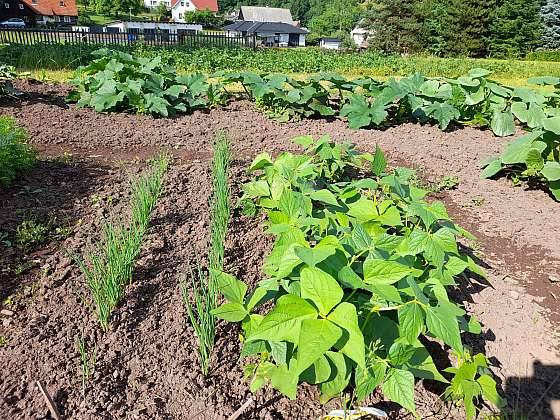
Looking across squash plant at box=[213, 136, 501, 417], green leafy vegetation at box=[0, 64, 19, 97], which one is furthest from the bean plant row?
squash plant at box=[213, 136, 501, 417]

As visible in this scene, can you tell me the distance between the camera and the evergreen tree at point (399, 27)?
107 ft

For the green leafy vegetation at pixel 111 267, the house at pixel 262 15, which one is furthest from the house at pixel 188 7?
the green leafy vegetation at pixel 111 267

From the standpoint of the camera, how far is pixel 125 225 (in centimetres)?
286

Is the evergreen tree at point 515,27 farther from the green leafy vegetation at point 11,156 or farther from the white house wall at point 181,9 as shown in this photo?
the white house wall at point 181,9

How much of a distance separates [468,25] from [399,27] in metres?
5.10

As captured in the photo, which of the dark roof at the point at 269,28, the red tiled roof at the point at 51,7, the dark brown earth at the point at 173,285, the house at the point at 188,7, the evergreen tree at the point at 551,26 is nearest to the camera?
the dark brown earth at the point at 173,285

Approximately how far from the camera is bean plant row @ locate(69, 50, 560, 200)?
5.36 metres

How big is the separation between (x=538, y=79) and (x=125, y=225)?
17.0ft

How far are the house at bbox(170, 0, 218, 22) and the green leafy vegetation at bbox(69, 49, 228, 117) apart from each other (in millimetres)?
95061

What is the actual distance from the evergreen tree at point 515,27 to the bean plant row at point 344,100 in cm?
2778

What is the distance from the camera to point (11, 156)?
11.2 feet

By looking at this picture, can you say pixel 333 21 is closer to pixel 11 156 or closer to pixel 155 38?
pixel 155 38

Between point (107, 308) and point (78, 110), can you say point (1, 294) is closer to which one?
point (107, 308)

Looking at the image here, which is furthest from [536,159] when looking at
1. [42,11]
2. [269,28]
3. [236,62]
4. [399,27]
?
[269,28]
